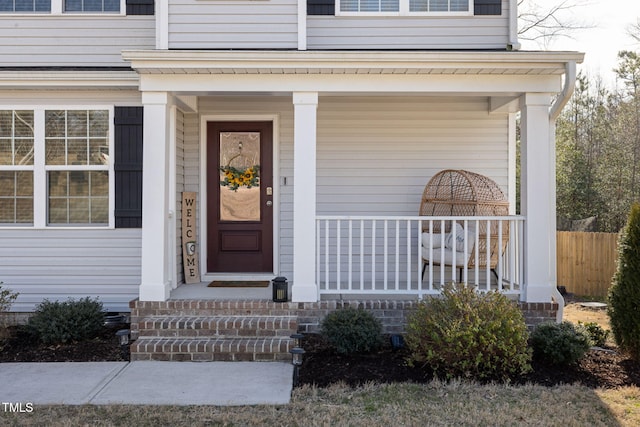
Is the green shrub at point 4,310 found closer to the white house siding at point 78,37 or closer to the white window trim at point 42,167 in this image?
the white window trim at point 42,167

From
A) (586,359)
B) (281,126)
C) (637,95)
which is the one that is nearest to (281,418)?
(586,359)

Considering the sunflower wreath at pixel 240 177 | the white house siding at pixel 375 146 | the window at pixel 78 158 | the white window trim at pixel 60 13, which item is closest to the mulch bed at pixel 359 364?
the window at pixel 78 158

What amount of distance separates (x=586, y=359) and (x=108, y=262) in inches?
206

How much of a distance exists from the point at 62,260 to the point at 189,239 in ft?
4.82

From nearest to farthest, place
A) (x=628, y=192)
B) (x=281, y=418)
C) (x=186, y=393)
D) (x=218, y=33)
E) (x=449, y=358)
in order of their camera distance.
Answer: (x=281, y=418) < (x=186, y=393) < (x=449, y=358) < (x=218, y=33) < (x=628, y=192)

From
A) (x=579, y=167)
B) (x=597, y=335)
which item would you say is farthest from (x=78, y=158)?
(x=579, y=167)

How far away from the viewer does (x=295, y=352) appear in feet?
15.5

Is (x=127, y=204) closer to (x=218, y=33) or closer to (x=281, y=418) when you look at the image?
(x=218, y=33)

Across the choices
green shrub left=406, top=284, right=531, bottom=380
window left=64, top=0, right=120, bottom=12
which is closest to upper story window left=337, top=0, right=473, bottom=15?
window left=64, top=0, right=120, bottom=12

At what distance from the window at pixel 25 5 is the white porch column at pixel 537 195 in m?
5.66

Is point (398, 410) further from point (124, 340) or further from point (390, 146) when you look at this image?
point (390, 146)

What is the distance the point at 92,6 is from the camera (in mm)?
6527

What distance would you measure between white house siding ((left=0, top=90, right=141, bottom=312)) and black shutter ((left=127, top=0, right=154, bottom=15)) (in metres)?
1.29

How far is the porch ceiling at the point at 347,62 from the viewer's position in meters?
5.27
